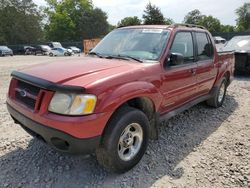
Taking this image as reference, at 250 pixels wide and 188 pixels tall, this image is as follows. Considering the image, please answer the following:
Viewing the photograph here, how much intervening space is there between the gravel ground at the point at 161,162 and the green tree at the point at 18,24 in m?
53.4

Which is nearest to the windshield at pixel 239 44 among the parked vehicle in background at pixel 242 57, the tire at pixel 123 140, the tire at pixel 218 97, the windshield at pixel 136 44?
the parked vehicle in background at pixel 242 57

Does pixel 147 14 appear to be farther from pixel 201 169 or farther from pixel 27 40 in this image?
pixel 27 40

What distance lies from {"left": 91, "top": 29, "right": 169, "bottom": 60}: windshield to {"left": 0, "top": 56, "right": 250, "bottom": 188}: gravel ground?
1421 mm

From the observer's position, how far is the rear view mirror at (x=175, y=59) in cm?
368

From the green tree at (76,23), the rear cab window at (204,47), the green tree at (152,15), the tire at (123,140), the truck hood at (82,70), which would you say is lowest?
the tire at (123,140)

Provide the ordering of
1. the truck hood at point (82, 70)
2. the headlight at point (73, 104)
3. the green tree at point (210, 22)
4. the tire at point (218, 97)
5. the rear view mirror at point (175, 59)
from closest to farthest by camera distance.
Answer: the headlight at point (73, 104), the truck hood at point (82, 70), the rear view mirror at point (175, 59), the tire at point (218, 97), the green tree at point (210, 22)

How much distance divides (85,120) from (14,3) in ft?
200

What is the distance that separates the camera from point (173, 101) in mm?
4051

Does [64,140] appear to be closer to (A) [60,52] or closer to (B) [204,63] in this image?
(B) [204,63]

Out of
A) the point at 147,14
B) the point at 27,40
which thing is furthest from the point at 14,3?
the point at 147,14

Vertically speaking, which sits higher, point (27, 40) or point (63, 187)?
point (27, 40)

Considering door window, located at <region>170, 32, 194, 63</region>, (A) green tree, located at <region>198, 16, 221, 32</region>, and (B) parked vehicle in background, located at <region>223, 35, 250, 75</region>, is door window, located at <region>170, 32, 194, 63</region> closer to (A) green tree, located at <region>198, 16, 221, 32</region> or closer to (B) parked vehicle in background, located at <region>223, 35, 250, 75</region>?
(B) parked vehicle in background, located at <region>223, 35, 250, 75</region>

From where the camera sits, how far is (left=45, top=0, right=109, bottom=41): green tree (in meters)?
60.3

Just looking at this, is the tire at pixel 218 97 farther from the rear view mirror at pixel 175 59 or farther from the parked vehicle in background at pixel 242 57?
the parked vehicle in background at pixel 242 57
